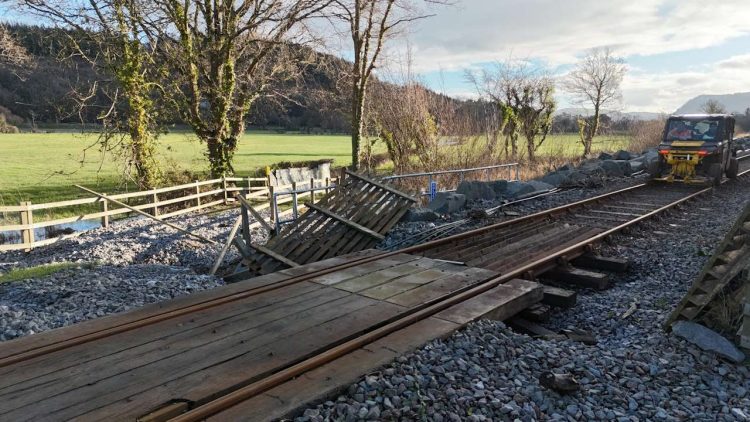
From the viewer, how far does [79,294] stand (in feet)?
24.4

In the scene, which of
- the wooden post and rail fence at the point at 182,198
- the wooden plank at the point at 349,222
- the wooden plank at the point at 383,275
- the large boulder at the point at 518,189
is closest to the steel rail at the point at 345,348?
the wooden plank at the point at 383,275

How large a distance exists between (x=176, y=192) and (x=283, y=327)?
17509 millimetres

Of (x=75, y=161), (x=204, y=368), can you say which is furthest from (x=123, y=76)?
(x=75, y=161)

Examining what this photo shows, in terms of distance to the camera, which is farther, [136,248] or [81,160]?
[81,160]

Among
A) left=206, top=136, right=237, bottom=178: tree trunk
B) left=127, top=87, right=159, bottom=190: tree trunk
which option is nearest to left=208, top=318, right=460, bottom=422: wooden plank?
left=127, top=87, right=159, bottom=190: tree trunk

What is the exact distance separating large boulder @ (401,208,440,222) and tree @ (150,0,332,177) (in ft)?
42.4

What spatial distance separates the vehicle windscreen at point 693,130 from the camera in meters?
16.4

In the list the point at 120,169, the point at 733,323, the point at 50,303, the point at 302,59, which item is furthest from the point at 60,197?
the point at 733,323

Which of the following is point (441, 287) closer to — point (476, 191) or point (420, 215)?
point (420, 215)

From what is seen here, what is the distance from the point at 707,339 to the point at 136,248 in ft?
41.6

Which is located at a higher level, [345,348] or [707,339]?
[345,348]

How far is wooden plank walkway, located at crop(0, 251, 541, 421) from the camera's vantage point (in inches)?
130

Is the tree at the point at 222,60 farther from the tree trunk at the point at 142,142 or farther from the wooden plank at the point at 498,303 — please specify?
the wooden plank at the point at 498,303

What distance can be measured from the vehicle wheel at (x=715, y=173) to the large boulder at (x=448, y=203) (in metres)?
9.34
